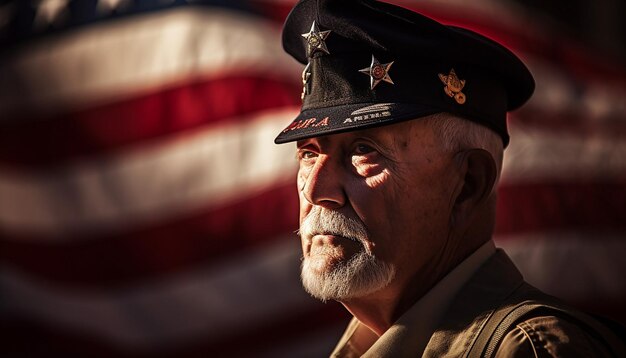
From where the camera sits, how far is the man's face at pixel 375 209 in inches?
61.3

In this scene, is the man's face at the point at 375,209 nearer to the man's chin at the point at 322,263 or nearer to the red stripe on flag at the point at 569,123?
the man's chin at the point at 322,263

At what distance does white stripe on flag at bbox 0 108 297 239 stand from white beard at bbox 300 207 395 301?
2.23 m

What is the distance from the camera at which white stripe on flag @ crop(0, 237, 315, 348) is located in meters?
3.80

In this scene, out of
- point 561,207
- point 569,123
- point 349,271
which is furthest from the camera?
point 569,123

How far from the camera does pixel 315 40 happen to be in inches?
66.3

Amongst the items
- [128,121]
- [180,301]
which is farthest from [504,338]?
[128,121]

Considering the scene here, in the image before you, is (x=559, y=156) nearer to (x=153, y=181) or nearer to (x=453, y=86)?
(x=153, y=181)

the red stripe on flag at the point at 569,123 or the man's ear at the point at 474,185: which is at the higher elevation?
the red stripe on flag at the point at 569,123

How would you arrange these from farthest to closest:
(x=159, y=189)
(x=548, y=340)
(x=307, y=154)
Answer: (x=159, y=189), (x=307, y=154), (x=548, y=340)

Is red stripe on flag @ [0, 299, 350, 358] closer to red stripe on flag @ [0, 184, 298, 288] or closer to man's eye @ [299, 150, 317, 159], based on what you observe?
red stripe on flag @ [0, 184, 298, 288]

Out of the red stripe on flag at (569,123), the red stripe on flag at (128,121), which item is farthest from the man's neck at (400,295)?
the red stripe on flag at (569,123)

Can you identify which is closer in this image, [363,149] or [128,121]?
[363,149]

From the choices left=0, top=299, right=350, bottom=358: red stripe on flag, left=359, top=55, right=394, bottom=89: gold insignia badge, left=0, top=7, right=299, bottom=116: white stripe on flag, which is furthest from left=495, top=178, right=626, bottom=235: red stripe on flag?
left=359, top=55, right=394, bottom=89: gold insignia badge

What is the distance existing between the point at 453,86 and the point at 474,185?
195 millimetres
